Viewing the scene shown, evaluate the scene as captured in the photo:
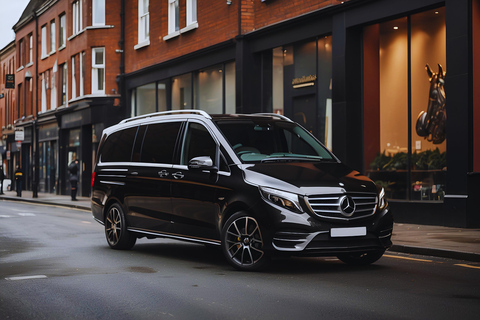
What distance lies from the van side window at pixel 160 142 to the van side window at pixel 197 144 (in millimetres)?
305

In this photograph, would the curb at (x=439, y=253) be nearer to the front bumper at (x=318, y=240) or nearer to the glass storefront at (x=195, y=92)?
the front bumper at (x=318, y=240)

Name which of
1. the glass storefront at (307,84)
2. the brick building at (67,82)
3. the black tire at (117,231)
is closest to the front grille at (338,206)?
the black tire at (117,231)

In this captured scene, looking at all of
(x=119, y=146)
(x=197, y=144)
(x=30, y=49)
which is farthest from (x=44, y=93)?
(x=197, y=144)

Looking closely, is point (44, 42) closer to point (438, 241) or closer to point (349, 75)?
point (349, 75)

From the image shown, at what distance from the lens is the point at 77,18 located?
1421 inches

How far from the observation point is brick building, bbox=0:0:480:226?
14641mm

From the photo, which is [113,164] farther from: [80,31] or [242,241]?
[80,31]

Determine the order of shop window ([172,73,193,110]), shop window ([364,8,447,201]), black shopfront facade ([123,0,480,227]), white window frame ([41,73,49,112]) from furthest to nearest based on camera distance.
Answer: white window frame ([41,73,49,112]), shop window ([172,73,193,110]), shop window ([364,8,447,201]), black shopfront facade ([123,0,480,227])

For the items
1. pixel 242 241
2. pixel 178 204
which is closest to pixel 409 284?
pixel 242 241

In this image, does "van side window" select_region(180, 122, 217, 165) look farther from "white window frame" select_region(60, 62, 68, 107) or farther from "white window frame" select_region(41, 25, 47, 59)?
"white window frame" select_region(41, 25, 47, 59)

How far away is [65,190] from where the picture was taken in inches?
1507

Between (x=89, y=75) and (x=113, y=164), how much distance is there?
23.0 metres

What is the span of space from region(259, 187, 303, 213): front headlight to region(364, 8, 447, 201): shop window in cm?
779

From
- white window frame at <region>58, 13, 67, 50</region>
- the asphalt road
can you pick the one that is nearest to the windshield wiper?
the asphalt road
